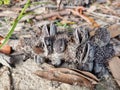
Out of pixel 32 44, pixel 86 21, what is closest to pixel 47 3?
pixel 86 21

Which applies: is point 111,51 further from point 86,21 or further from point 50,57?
point 86,21

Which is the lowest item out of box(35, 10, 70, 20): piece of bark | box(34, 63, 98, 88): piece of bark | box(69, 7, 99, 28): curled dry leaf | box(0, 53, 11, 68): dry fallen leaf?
box(69, 7, 99, 28): curled dry leaf

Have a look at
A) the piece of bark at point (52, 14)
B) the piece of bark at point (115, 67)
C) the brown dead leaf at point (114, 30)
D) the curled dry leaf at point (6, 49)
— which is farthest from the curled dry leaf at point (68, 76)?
the piece of bark at point (52, 14)

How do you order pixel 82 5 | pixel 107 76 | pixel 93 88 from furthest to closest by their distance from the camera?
pixel 82 5 → pixel 107 76 → pixel 93 88

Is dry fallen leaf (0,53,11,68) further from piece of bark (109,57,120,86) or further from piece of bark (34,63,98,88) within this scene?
piece of bark (109,57,120,86)

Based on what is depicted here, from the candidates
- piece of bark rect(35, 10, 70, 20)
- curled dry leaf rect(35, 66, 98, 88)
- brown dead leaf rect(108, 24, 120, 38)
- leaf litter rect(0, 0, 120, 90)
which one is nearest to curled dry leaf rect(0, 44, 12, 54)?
leaf litter rect(0, 0, 120, 90)

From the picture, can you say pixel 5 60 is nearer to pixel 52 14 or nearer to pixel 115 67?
pixel 115 67

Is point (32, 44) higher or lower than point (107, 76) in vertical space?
higher
